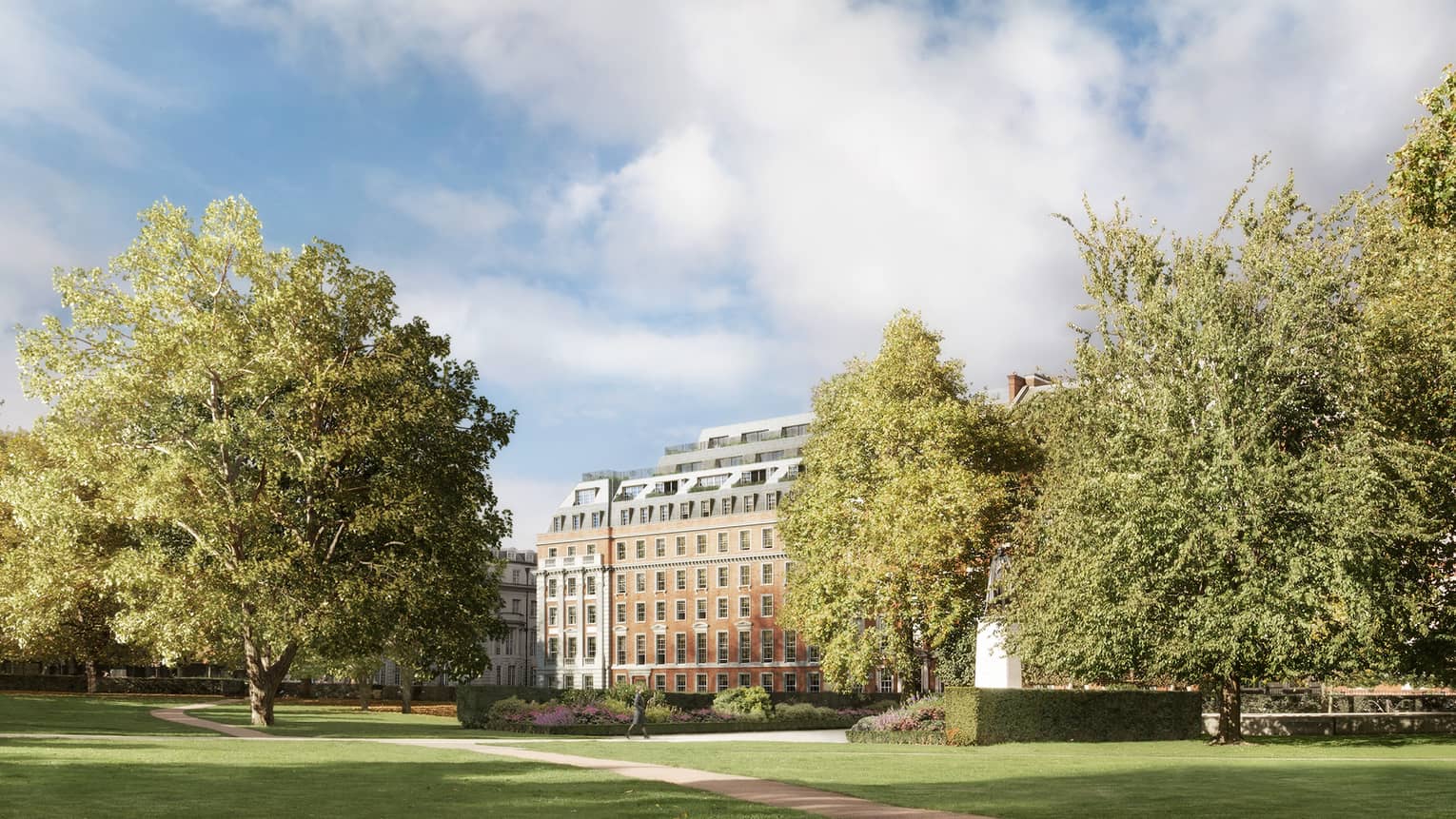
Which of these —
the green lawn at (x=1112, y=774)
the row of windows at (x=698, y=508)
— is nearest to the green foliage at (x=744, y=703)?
the green lawn at (x=1112, y=774)

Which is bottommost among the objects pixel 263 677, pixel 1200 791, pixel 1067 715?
pixel 1067 715

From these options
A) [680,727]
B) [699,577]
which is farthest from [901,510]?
[699,577]

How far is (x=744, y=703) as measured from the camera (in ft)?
185

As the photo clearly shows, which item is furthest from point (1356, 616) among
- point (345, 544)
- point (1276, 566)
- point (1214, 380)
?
point (345, 544)

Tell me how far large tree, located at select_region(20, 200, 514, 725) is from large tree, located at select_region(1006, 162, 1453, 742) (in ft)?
63.0

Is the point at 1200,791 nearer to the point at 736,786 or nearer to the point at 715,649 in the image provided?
the point at 736,786

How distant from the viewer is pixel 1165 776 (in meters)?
23.0

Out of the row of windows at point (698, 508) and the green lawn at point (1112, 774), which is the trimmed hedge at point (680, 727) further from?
the row of windows at point (698, 508)

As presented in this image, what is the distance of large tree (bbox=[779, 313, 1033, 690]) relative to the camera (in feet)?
152

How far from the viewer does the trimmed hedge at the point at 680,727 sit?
147ft

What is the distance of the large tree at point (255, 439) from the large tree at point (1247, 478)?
19.2m

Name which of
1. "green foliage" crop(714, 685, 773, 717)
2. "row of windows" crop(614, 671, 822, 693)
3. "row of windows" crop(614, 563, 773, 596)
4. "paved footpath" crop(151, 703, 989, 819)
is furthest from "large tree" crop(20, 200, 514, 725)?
"row of windows" crop(614, 563, 773, 596)

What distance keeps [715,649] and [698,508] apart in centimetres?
1342

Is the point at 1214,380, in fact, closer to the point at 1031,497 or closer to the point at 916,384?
the point at 1031,497
